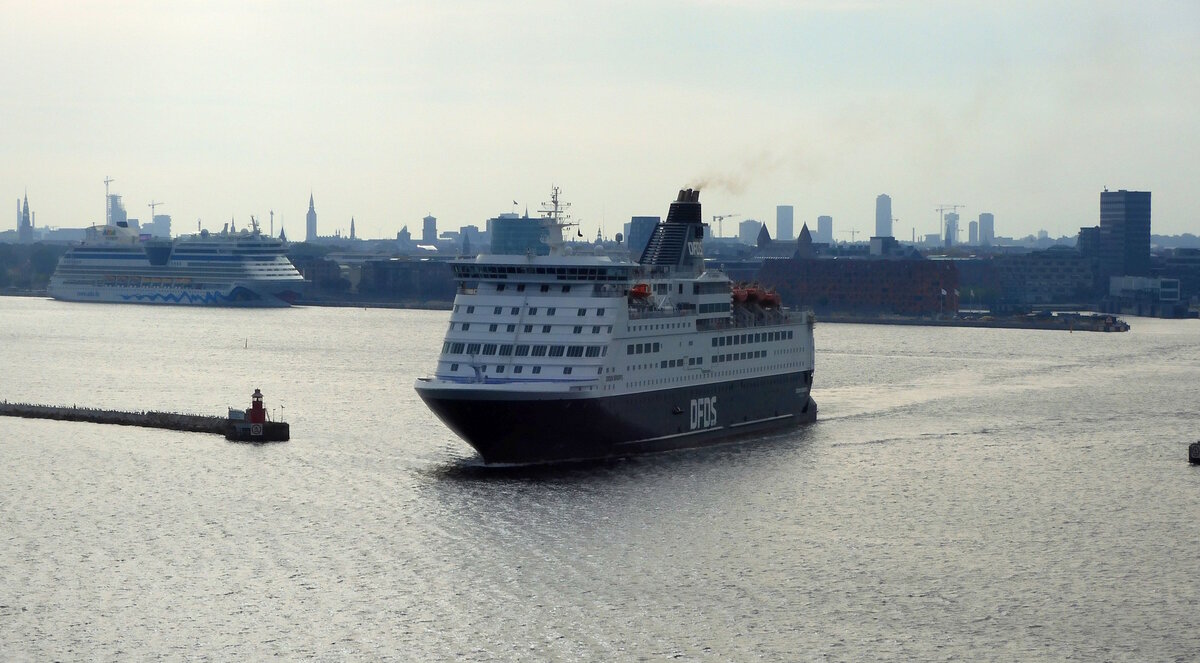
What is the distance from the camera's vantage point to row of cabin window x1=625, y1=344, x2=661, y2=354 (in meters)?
48.3

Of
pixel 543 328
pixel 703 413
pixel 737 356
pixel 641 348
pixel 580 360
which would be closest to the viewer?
pixel 580 360

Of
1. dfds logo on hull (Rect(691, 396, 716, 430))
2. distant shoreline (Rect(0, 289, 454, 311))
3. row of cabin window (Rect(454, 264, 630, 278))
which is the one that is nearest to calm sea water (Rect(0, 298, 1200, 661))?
dfds logo on hull (Rect(691, 396, 716, 430))

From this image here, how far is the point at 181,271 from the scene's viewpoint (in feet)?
556

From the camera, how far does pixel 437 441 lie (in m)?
52.6

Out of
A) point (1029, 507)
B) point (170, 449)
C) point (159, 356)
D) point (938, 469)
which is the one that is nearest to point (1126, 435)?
point (938, 469)

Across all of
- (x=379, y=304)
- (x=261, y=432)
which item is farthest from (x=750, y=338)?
(x=379, y=304)

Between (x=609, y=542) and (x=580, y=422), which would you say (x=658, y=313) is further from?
(x=609, y=542)

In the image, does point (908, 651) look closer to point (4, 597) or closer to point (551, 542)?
point (551, 542)

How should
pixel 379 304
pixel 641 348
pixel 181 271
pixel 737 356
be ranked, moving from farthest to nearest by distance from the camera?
pixel 379 304, pixel 181 271, pixel 737 356, pixel 641 348

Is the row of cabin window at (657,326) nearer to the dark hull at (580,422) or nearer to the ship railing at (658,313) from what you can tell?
the ship railing at (658,313)

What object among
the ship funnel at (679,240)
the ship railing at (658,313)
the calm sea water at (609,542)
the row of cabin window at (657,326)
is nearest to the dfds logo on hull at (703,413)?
the calm sea water at (609,542)

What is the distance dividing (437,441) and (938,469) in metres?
16.2

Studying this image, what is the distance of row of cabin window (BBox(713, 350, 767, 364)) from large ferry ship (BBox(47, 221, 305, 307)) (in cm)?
11682

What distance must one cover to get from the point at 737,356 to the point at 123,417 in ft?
73.9
